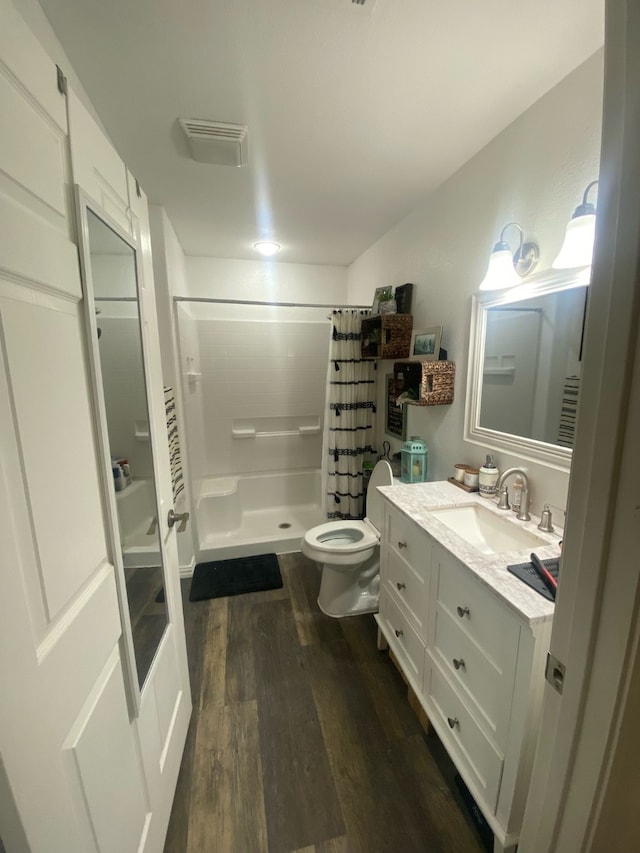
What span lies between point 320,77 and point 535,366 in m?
1.29

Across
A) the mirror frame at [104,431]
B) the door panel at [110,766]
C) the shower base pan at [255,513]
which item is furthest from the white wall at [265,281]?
the door panel at [110,766]

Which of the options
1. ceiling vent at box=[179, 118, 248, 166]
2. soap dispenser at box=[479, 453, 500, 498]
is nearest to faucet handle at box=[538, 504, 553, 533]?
soap dispenser at box=[479, 453, 500, 498]

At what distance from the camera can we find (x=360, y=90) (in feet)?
3.88

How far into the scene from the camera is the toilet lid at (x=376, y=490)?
2031 millimetres

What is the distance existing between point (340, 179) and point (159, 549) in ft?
6.22

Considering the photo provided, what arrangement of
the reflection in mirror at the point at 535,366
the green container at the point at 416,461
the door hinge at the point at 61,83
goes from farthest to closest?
the green container at the point at 416,461 → the reflection in mirror at the point at 535,366 → the door hinge at the point at 61,83

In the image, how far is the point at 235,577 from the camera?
243 centimetres

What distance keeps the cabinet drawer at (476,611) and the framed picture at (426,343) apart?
3.55ft

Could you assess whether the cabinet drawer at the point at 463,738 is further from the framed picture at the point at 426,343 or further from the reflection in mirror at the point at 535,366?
the framed picture at the point at 426,343

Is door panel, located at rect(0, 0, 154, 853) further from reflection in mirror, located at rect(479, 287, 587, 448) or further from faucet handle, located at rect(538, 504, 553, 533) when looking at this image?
reflection in mirror, located at rect(479, 287, 587, 448)

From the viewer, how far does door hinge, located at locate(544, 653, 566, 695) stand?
571 mm

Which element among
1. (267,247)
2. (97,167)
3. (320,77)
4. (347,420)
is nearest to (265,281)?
(267,247)

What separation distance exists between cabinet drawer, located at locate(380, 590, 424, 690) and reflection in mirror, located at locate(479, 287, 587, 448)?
0.96 m

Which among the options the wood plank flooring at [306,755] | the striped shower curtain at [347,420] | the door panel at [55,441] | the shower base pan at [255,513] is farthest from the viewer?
the shower base pan at [255,513]
